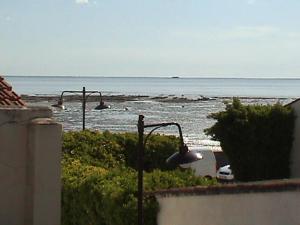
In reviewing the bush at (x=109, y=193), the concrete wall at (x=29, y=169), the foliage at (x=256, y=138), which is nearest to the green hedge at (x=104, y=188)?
the bush at (x=109, y=193)

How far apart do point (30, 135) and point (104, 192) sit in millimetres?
4766

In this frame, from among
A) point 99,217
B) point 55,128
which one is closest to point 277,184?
point 55,128

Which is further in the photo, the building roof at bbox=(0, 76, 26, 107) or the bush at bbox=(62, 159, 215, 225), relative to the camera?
the bush at bbox=(62, 159, 215, 225)

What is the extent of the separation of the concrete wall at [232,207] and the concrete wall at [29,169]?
284cm

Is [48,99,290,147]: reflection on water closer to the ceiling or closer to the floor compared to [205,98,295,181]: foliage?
closer to the floor

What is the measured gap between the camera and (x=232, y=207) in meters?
9.84

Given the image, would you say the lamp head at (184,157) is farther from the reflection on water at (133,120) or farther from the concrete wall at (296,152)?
the reflection on water at (133,120)

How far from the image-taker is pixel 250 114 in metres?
21.6

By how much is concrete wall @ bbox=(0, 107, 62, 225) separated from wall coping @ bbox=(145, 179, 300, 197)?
2.85 m

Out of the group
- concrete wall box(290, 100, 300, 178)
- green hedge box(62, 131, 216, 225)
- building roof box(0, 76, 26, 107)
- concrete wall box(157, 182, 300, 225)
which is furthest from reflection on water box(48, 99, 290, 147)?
building roof box(0, 76, 26, 107)

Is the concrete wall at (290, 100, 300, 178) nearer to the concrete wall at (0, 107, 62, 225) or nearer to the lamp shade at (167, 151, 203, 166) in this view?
the lamp shade at (167, 151, 203, 166)

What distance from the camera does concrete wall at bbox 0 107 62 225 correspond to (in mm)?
7812

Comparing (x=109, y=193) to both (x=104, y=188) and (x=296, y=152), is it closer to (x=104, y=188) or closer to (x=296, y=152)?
(x=104, y=188)

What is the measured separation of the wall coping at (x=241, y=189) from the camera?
872 cm
